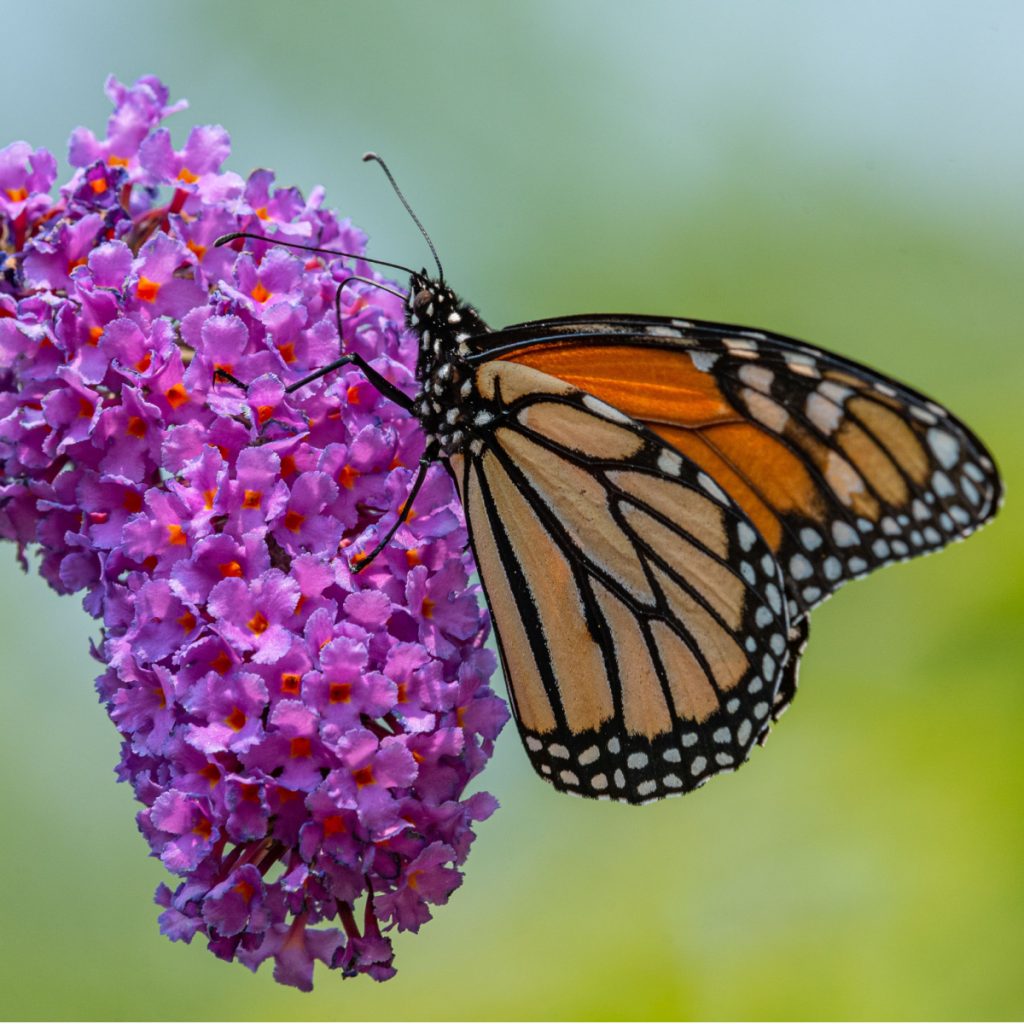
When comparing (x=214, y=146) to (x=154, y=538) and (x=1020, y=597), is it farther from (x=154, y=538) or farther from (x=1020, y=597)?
(x=1020, y=597)

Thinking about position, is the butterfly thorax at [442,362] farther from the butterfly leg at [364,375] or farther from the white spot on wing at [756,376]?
the white spot on wing at [756,376]

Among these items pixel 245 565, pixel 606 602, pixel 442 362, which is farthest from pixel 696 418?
pixel 245 565

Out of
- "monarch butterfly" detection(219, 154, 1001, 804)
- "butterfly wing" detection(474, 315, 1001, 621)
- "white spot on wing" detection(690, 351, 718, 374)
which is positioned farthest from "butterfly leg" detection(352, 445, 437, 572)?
"white spot on wing" detection(690, 351, 718, 374)

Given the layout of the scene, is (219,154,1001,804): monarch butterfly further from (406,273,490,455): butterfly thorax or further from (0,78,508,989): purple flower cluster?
(0,78,508,989): purple flower cluster

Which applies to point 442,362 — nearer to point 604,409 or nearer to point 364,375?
point 364,375

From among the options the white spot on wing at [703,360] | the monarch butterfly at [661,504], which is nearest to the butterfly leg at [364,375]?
the monarch butterfly at [661,504]

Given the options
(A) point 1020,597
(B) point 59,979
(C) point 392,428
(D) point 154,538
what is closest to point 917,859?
(A) point 1020,597
